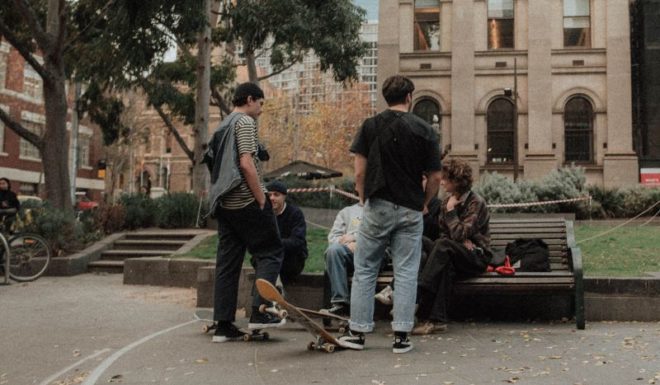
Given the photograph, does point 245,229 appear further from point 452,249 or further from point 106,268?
point 106,268

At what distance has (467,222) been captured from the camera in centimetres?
640

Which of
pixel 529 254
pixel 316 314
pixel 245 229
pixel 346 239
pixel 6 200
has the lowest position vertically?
pixel 316 314

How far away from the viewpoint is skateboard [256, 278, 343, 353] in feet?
16.2

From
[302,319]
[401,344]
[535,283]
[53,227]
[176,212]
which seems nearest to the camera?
[302,319]

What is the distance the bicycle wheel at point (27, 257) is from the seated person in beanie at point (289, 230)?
6.77 m

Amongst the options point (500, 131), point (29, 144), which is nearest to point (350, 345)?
point (500, 131)

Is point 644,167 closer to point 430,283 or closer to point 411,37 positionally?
point 411,37

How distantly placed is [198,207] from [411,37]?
15.1 m

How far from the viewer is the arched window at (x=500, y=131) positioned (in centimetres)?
2828

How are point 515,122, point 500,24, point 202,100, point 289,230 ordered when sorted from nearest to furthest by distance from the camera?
point 289,230
point 202,100
point 515,122
point 500,24

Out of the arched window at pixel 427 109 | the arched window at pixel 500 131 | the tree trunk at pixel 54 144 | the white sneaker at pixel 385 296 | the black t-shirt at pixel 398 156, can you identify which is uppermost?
the arched window at pixel 427 109

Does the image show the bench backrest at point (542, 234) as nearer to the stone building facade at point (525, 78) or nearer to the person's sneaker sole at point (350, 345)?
the person's sneaker sole at point (350, 345)

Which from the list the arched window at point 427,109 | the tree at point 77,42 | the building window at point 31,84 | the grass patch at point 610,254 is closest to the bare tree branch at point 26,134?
the tree at point 77,42

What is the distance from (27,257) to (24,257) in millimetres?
50
